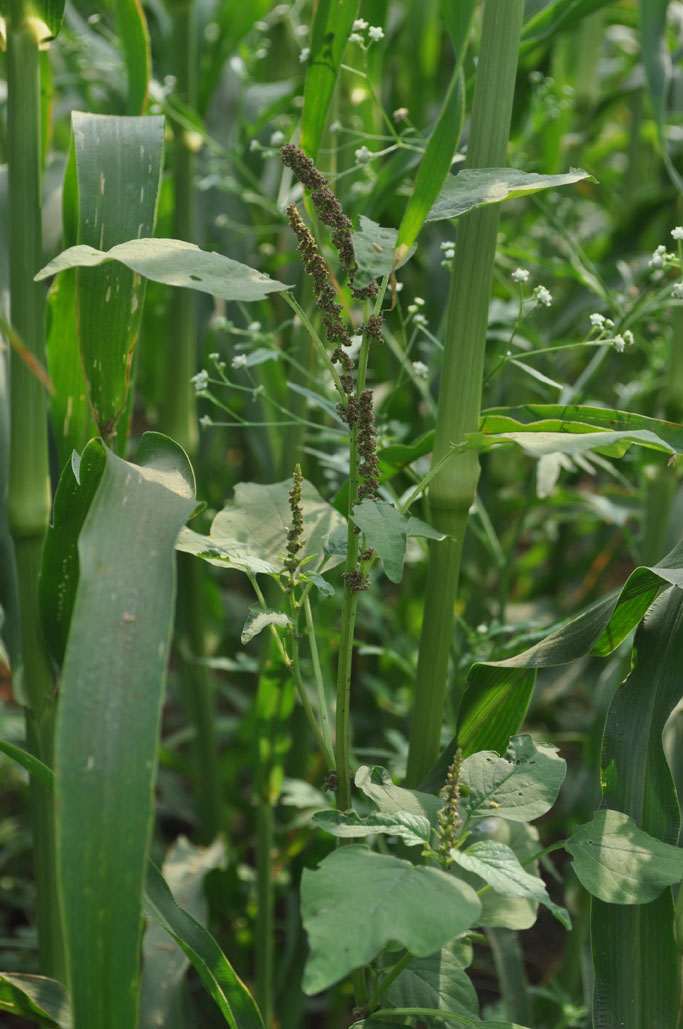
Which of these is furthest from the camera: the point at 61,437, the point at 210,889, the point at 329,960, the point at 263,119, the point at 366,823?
the point at 210,889

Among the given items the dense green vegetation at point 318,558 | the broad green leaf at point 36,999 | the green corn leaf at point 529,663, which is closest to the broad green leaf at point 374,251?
the dense green vegetation at point 318,558

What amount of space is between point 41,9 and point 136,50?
147mm

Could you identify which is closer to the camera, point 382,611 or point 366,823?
point 366,823

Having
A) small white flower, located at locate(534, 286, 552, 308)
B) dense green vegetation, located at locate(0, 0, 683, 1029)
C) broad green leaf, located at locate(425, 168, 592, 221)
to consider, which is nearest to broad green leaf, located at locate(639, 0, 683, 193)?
dense green vegetation, located at locate(0, 0, 683, 1029)

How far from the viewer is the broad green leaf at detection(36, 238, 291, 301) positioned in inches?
17.4

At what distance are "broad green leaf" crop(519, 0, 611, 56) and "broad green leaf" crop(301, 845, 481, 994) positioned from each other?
58cm

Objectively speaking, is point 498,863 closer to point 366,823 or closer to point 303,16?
point 366,823

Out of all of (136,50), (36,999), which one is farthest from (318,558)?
(136,50)

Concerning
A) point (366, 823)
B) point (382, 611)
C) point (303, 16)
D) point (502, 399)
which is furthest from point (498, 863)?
point (303, 16)

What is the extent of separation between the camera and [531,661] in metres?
0.59

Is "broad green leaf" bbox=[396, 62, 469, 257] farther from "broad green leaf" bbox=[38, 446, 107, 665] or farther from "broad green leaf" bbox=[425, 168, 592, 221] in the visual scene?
"broad green leaf" bbox=[38, 446, 107, 665]

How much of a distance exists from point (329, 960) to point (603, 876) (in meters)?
0.19

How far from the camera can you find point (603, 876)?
0.49 m

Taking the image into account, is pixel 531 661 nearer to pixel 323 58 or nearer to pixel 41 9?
pixel 323 58
